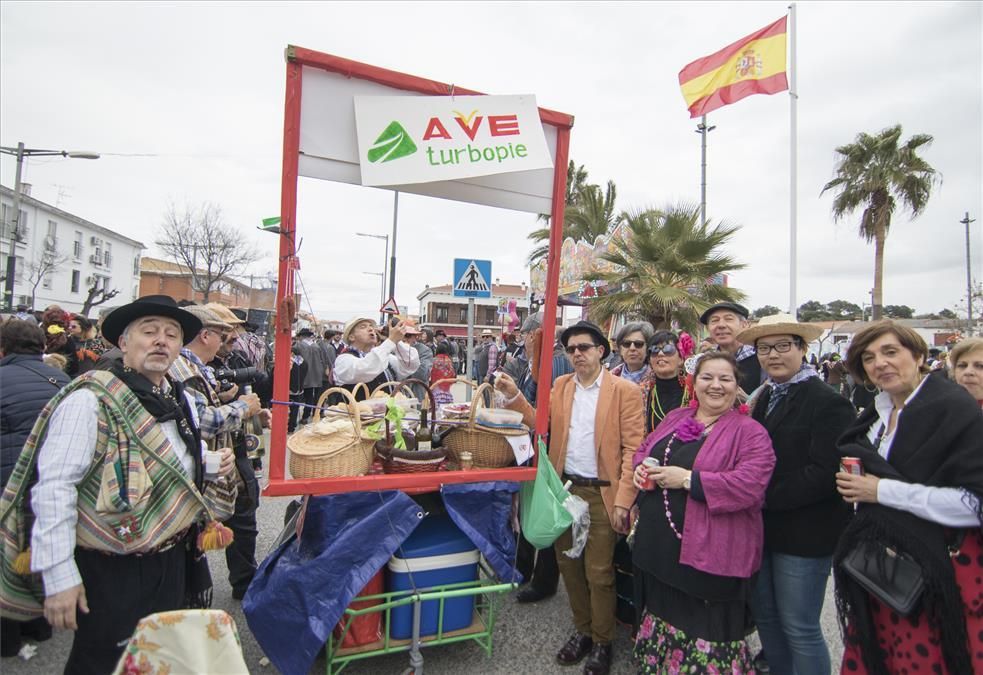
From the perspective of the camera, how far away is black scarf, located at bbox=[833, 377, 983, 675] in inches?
68.7

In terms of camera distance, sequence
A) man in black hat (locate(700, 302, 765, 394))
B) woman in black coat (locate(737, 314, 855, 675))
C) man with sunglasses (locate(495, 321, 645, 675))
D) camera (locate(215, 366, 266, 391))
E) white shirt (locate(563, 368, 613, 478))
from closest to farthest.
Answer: woman in black coat (locate(737, 314, 855, 675))
man with sunglasses (locate(495, 321, 645, 675))
white shirt (locate(563, 368, 613, 478))
man in black hat (locate(700, 302, 765, 394))
camera (locate(215, 366, 266, 391))

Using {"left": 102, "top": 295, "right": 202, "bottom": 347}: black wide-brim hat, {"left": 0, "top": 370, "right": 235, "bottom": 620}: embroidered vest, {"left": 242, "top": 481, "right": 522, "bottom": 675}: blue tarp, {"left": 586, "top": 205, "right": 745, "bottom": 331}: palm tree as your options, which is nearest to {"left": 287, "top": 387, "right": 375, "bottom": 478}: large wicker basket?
{"left": 242, "top": 481, "right": 522, "bottom": 675}: blue tarp

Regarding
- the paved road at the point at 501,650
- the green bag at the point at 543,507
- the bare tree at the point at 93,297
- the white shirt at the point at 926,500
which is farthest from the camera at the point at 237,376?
the bare tree at the point at 93,297

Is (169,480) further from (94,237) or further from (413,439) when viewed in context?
(94,237)

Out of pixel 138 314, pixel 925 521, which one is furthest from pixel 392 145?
pixel 925 521

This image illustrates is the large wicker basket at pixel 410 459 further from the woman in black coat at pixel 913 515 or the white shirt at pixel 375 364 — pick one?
the woman in black coat at pixel 913 515

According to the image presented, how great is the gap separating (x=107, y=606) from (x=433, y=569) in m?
1.33

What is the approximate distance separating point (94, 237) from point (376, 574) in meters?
56.8

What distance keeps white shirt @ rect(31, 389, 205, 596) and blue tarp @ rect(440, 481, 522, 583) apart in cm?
145

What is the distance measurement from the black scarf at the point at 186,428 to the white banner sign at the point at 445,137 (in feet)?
3.92

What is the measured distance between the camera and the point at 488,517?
2.73 meters

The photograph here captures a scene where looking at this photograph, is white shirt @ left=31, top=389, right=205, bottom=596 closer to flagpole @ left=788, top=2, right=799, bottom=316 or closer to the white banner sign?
the white banner sign

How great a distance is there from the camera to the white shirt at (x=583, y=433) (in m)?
2.99

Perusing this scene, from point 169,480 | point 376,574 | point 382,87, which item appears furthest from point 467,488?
point 382,87
